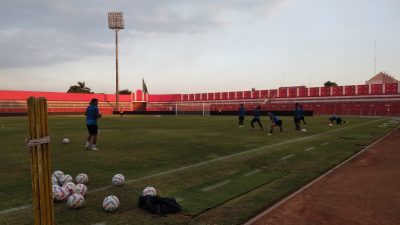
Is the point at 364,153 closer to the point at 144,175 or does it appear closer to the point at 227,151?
the point at 227,151

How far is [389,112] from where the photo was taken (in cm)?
6569

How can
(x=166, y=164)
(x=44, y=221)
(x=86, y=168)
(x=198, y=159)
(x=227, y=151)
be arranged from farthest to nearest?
1. (x=227, y=151)
2. (x=198, y=159)
3. (x=166, y=164)
4. (x=86, y=168)
5. (x=44, y=221)

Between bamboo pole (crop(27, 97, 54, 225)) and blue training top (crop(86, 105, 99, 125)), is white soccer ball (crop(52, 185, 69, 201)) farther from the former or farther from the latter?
blue training top (crop(86, 105, 99, 125))

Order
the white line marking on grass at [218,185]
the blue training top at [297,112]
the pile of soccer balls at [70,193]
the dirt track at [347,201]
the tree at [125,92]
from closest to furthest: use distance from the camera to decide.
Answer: the dirt track at [347,201]
the pile of soccer balls at [70,193]
the white line marking on grass at [218,185]
the blue training top at [297,112]
the tree at [125,92]

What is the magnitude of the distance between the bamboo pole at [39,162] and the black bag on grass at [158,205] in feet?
7.65

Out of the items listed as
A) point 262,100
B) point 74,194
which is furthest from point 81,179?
point 262,100

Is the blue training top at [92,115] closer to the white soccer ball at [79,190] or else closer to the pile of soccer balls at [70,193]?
the pile of soccer balls at [70,193]

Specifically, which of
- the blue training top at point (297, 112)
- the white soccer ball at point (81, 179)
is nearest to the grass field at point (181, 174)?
the white soccer ball at point (81, 179)

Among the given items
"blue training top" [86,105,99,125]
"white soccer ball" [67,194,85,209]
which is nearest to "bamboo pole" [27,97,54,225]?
"white soccer ball" [67,194,85,209]

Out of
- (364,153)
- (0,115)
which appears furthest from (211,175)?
(0,115)

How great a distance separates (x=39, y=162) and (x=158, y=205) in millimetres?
2771

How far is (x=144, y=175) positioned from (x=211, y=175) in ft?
5.95

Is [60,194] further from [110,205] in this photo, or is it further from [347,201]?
[347,201]

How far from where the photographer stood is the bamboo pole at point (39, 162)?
413 cm
